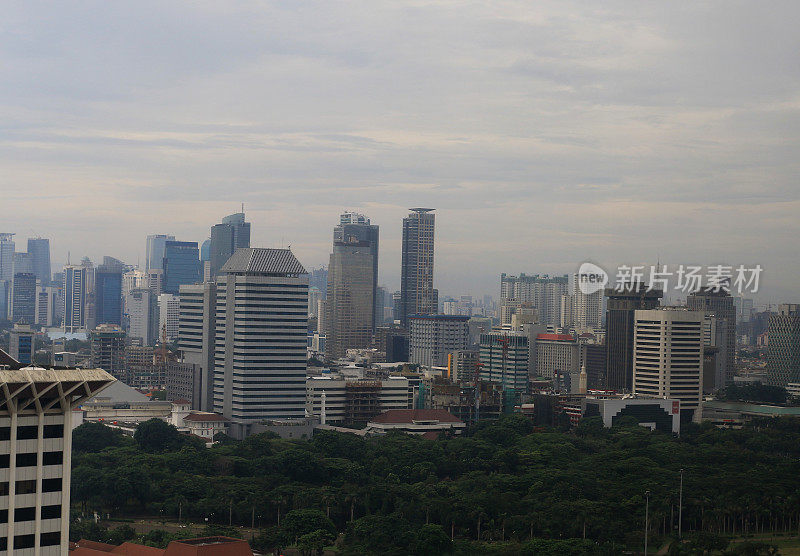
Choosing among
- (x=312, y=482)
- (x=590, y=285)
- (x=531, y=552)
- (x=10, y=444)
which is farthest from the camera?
(x=590, y=285)

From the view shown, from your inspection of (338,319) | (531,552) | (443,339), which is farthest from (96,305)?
(531,552)

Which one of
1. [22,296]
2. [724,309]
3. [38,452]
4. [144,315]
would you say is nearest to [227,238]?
[144,315]

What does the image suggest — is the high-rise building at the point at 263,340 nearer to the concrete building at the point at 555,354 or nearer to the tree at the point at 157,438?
the tree at the point at 157,438

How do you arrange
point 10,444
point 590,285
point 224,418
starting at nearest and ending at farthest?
1. point 10,444
2. point 224,418
3. point 590,285

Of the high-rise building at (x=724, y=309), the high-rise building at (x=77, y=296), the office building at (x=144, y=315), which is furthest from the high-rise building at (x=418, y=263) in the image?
the high-rise building at (x=724, y=309)

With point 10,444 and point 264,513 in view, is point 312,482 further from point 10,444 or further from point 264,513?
point 10,444

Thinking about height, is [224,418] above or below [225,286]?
below

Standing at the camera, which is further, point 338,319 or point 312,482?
point 338,319
